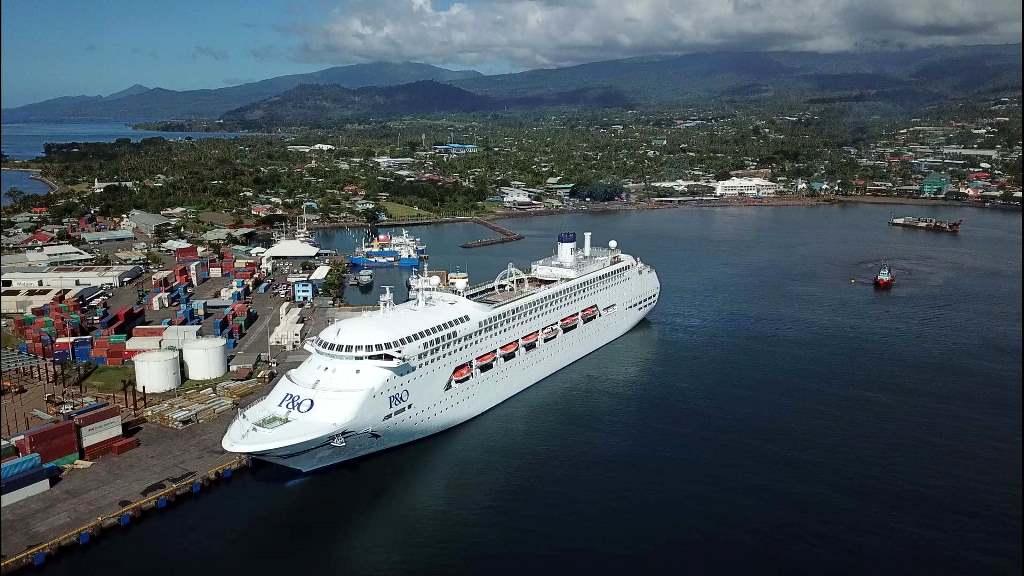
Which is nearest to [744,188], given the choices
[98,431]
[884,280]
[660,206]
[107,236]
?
[660,206]

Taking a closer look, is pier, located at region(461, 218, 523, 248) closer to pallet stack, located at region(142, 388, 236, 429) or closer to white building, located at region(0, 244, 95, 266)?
white building, located at region(0, 244, 95, 266)

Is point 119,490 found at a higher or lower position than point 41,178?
lower

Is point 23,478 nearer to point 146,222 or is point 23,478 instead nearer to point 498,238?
point 146,222

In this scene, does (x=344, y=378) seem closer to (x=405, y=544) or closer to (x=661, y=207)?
(x=405, y=544)

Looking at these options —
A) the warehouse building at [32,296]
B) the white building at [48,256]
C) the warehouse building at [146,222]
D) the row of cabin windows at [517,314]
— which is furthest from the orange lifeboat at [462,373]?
the warehouse building at [146,222]

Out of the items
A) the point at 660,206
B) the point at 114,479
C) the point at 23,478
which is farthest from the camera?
the point at 660,206

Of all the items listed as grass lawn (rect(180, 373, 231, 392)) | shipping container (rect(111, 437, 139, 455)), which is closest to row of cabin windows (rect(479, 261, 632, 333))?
grass lawn (rect(180, 373, 231, 392))

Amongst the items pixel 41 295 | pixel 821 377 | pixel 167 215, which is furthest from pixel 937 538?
pixel 167 215
